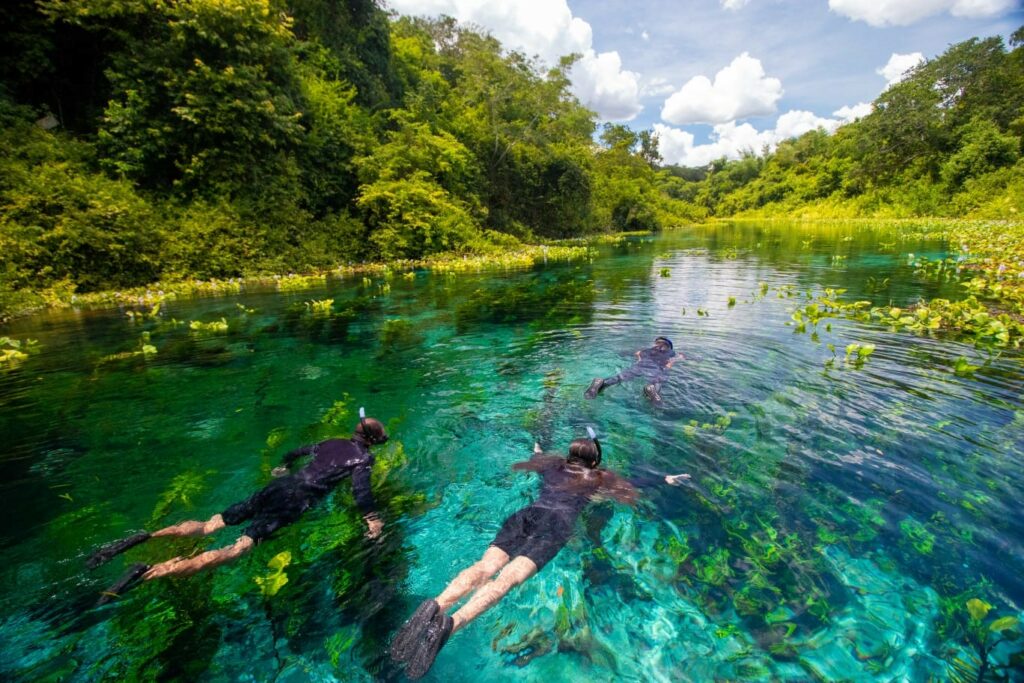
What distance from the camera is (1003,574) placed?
3.44m

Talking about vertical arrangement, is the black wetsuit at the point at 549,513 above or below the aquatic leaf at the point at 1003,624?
above

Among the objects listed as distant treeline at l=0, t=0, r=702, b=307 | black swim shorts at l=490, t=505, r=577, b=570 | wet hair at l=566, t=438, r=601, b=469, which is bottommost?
black swim shorts at l=490, t=505, r=577, b=570

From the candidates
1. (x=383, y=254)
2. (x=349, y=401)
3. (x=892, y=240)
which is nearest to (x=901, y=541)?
(x=349, y=401)

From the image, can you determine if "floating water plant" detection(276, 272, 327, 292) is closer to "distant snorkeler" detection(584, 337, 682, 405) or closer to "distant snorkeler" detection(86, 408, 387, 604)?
Result: "distant snorkeler" detection(86, 408, 387, 604)

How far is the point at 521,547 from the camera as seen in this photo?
3.78 meters

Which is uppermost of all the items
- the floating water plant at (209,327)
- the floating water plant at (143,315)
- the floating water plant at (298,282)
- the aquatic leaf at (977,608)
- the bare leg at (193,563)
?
the floating water plant at (298,282)

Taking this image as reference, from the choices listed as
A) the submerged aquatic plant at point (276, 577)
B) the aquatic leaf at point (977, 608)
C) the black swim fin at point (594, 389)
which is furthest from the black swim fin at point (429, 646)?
the black swim fin at point (594, 389)

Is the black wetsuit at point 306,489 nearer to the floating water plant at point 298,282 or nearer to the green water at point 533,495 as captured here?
the green water at point 533,495

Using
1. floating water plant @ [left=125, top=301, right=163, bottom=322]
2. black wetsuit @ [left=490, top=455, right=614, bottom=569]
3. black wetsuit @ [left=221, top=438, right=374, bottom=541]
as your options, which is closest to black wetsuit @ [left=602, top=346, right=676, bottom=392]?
black wetsuit @ [left=490, top=455, right=614, bottom=569]

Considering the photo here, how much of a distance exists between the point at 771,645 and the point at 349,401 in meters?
6.32

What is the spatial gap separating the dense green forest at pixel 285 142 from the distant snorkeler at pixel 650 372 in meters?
17.3

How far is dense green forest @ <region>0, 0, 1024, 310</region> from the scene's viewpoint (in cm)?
1661

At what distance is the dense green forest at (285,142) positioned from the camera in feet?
54.5

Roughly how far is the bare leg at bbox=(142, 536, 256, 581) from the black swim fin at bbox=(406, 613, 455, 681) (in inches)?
81.0
